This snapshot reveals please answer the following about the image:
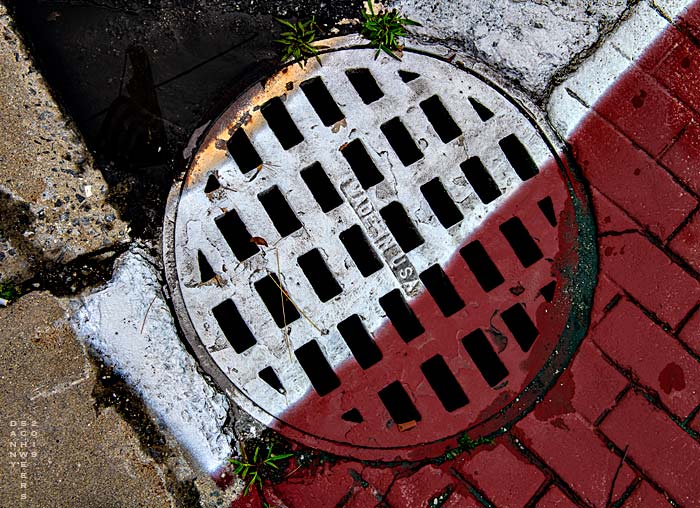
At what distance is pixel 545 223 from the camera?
1967 millimetres

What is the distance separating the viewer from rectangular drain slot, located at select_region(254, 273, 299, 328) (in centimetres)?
188

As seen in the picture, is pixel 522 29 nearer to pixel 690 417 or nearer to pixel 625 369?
pixel 625 369

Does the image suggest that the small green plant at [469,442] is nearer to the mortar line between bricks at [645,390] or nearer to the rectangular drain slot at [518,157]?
the mortar line between bricks at [645,390]

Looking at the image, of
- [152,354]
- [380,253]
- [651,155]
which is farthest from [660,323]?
[152,354]

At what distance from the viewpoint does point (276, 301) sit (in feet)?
6.27

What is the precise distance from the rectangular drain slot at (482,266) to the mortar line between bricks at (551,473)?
54cm

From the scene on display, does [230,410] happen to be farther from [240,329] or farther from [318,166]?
[318,166]

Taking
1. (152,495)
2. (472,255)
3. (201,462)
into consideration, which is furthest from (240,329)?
(472,255)

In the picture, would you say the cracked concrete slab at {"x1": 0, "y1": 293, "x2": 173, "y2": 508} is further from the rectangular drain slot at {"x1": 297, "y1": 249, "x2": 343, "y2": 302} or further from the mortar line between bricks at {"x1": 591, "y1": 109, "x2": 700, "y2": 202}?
the mortar line between bricks at {"x1": 591, "y1": 109, "x2": 700, "y2": 202}

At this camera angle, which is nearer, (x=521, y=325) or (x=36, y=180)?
(x=36, y=180)

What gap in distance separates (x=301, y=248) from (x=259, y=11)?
81 centimetres

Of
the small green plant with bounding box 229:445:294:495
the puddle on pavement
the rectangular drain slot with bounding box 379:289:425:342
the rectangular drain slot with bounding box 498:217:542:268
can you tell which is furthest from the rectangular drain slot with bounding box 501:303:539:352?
the puddle on pavement

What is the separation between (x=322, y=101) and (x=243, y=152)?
1.05 ft

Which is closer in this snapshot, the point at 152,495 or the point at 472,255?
the point at 152,495
